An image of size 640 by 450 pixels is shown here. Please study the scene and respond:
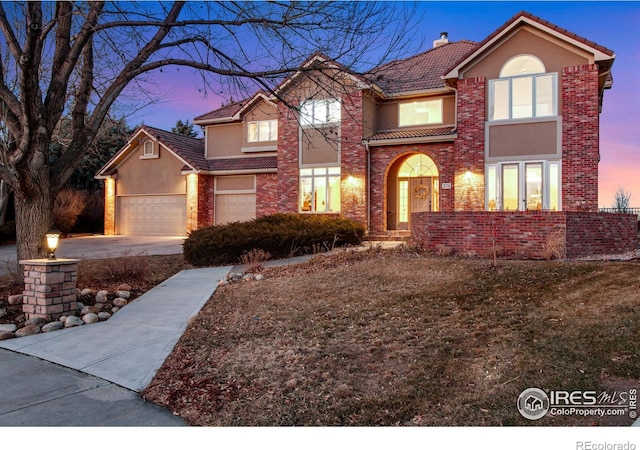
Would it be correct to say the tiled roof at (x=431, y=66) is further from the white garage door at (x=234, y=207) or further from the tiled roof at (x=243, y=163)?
the white garage door at (x=234, y=207)

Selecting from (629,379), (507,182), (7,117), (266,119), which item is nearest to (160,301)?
(7,117)

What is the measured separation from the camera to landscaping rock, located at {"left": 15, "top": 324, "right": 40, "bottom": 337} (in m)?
5.97

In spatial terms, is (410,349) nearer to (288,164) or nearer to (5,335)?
(5,335)

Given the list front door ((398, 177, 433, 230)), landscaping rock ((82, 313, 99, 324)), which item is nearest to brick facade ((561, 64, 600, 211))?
front door ((398, 177, 433, 230))

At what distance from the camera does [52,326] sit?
20.2 ft

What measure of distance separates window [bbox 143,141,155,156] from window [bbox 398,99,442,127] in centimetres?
1210

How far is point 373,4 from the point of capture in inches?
270

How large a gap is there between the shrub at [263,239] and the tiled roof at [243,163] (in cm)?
622

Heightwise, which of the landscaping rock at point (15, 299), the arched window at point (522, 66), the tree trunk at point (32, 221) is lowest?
the landscaping rock at point (15, 299)

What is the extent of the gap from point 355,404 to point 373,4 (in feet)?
18.9

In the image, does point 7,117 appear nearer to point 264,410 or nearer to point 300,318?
point 300,318

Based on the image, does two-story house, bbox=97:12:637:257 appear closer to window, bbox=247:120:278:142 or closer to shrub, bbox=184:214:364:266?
window, bbox=247:120:278:142

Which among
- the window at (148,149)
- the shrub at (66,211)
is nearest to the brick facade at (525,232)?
the window at (148,149)

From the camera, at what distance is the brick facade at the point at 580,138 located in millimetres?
13531
